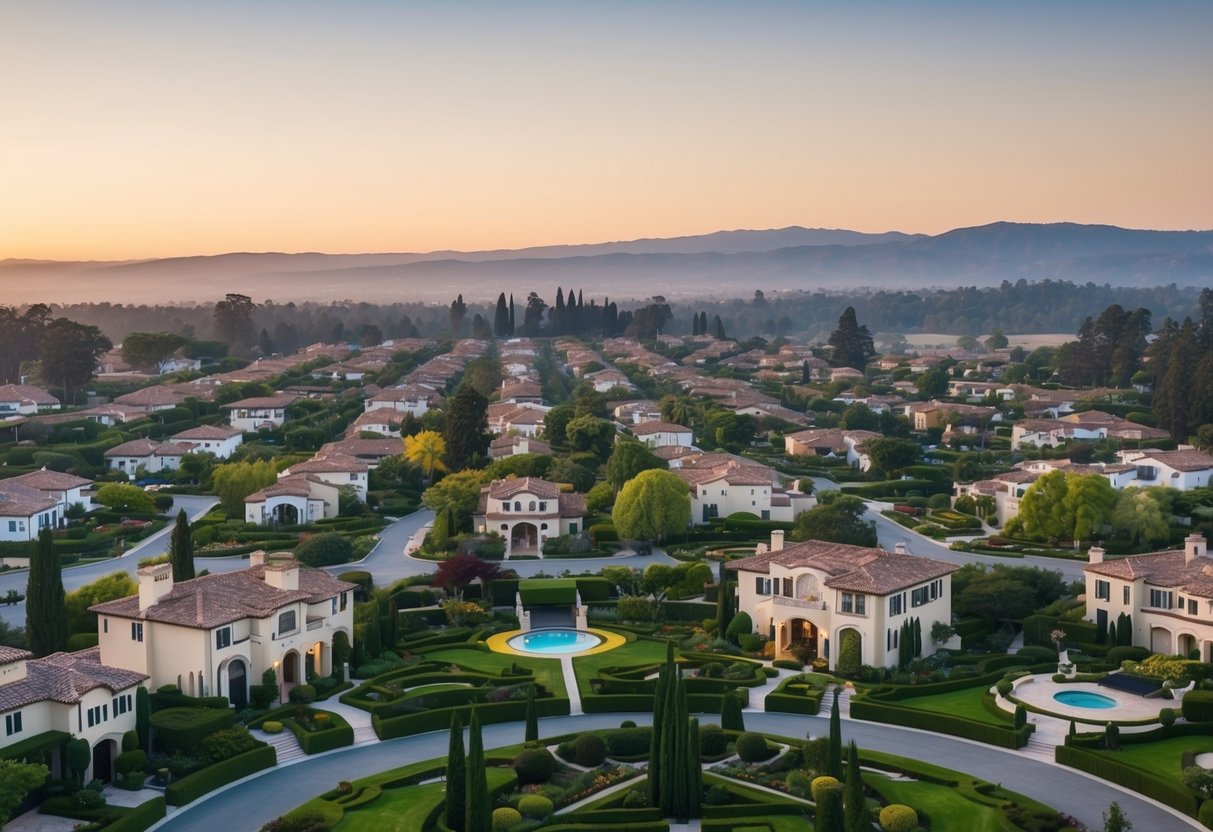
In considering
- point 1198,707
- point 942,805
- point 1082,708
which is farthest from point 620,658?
point 1198,707

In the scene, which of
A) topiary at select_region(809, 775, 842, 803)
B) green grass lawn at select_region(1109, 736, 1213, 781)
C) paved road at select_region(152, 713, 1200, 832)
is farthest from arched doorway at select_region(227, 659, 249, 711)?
green grass lawn at select_region(1109, 736, 1213, 781)

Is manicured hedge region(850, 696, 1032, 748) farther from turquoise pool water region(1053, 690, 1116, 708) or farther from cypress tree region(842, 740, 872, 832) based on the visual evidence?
cypress tree region(842, 740, 872, 832)

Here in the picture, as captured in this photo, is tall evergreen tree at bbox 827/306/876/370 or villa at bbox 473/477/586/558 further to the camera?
tall evergreen tree at bbox 827/306/876/370

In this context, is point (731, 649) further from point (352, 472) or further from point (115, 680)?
point (352, 472)

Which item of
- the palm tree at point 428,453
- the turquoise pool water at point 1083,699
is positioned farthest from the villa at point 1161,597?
the palm tree at point 428,453

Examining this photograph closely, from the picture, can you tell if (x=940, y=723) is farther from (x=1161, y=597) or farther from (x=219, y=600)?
(x=219, y=600)

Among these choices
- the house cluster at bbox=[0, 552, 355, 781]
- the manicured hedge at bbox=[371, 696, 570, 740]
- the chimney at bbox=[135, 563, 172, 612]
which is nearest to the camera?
the house cluster at bbox=[0, 552, 355, 781]

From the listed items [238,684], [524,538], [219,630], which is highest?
[219,630]
